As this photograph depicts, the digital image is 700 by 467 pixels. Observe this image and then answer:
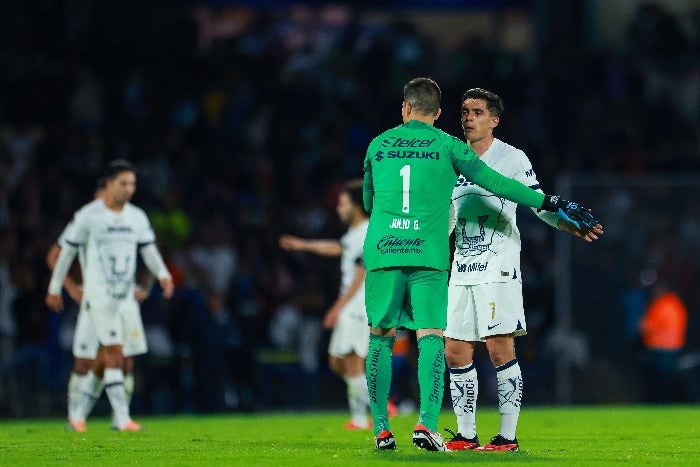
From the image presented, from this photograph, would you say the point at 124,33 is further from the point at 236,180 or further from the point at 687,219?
the point at 687,219

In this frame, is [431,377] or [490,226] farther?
[490,226]

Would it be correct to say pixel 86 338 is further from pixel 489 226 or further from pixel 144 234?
pixel 489 226

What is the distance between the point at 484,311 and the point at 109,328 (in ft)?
16.9

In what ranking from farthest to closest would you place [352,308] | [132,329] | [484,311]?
[352,308] → [132,329] → [484,311]

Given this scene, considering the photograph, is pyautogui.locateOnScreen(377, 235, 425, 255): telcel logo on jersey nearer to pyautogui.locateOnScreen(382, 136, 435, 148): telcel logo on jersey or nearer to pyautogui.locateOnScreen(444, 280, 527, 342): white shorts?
pyautogui.locateOnScreen(382, 136, 435, 148): telcel logo on jersey

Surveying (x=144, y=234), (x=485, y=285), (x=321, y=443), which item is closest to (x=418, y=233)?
(x=485, y=285)

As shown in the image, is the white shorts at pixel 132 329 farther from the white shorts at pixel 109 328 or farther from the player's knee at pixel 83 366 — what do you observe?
the player's knee at pixel 83 366

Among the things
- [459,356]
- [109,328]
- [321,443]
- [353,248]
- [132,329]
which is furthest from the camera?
[353,248]

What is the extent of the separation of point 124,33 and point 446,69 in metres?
5.71

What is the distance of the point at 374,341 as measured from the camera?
9.97 meters

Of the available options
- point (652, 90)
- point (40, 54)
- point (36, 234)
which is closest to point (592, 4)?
point (652, 90)

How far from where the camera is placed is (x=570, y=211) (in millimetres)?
10055

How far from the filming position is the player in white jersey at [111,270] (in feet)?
47.4

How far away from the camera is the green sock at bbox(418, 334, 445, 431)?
978 cm
